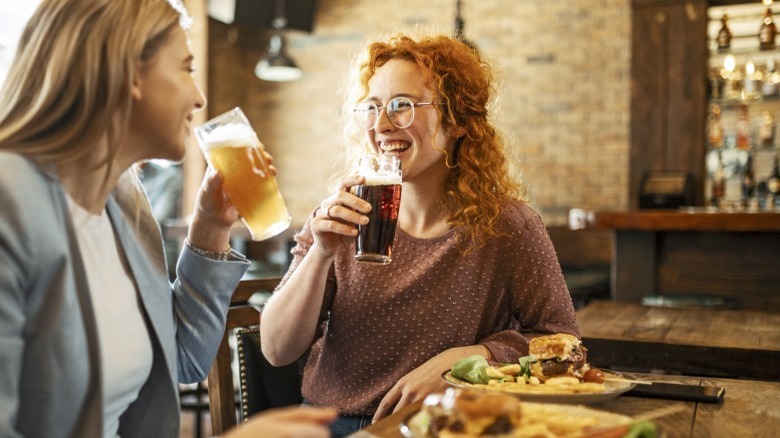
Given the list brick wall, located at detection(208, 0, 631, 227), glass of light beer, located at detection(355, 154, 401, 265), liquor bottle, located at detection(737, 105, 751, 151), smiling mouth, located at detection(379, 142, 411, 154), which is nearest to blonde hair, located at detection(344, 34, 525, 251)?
smiling mouth, located at detection(379, 142, 411, 154)

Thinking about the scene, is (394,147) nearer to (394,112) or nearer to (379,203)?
(394,112)

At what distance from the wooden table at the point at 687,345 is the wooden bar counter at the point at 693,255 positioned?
1.20 metres

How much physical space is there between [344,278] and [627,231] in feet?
8.43

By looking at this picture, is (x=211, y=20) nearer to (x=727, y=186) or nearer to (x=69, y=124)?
(x=727, y=186)

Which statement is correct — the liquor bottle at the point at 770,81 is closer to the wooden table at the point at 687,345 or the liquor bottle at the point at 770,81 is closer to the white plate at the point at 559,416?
the wooden table at the point at 687,345

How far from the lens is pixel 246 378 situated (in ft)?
5.67

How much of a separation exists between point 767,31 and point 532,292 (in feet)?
13.5

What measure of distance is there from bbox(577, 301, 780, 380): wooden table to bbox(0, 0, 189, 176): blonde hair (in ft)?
4.92

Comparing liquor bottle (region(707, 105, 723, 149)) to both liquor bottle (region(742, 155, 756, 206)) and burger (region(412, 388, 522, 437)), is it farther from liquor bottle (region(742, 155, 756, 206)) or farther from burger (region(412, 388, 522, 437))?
burger (region(412, 388, 522, 437))

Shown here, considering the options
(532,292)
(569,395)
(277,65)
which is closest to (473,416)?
(569,395)

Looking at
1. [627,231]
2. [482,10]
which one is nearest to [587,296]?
[627,231]

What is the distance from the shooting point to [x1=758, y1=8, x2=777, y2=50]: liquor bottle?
16.4 feet

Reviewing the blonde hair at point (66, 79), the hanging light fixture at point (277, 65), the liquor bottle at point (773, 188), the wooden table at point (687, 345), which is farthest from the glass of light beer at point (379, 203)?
the hanging light fixture at point (277, 65)

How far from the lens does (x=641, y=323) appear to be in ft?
7.95
